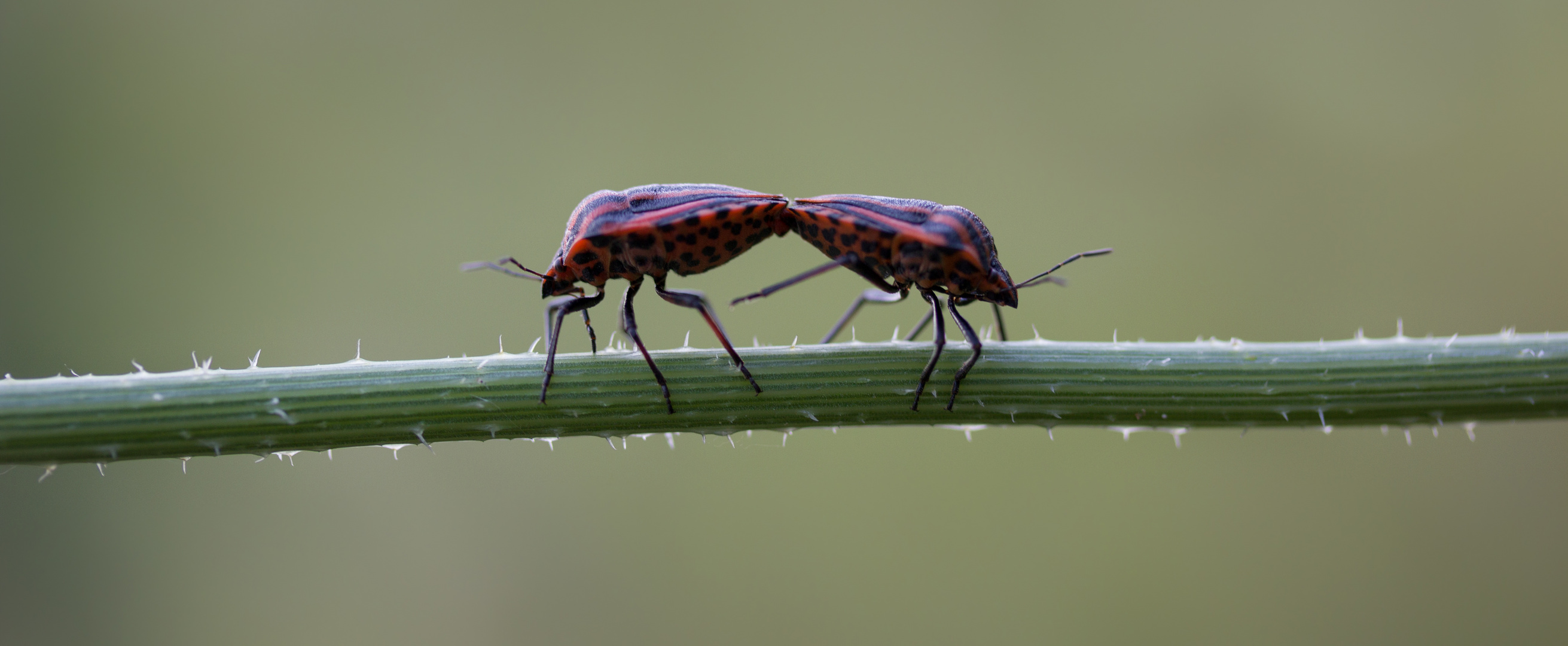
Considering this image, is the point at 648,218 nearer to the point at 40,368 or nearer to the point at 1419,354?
the point at 1419,354

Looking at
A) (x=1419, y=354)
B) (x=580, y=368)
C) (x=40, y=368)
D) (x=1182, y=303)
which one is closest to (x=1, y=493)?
(x=40, y=368)

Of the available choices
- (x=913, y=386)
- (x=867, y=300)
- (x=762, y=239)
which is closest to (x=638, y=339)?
(x=762, y=239)

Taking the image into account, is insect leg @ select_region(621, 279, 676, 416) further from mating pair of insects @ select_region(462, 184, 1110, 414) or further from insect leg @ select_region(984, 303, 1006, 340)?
insect leg @ select_region(984, 303, 1006, 340)

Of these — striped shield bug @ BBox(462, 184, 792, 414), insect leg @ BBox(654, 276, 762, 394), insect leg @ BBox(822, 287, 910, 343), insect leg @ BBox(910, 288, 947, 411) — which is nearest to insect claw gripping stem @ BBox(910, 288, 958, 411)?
insect leg @ BBox(910, 288, 947, 411)

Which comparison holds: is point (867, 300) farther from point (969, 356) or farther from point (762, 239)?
point (969, 356)

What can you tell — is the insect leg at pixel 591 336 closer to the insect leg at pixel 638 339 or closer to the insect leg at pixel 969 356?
the insect leg at pixel 638 339

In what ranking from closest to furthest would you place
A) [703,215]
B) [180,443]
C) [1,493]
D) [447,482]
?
[180,443] < [703,215] < [1,493] < [447,482]

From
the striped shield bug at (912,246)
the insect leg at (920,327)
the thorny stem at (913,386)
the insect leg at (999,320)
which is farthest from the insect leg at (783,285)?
the insect leg at (999,320)
